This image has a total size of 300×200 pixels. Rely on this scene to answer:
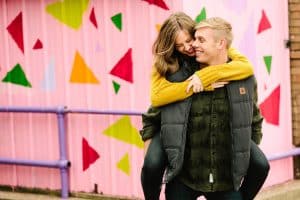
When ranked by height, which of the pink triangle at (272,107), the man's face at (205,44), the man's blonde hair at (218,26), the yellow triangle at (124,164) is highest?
the man's blonde hair at (218,26)

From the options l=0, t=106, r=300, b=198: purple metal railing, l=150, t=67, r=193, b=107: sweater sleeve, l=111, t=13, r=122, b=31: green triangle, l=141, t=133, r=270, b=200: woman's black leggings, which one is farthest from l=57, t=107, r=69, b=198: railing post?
l=150, t=67, r=193, b=107: sweater sleeve

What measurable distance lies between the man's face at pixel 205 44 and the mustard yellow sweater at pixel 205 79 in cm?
6

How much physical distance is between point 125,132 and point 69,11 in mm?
1140

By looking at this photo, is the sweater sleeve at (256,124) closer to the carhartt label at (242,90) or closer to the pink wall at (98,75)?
the carhartt label at (242,90)

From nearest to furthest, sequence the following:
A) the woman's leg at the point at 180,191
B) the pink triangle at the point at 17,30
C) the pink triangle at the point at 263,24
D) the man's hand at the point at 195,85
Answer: the man's hand at the point at 195,85
the woman's leg at the point at 180,191
the pink triangle at the point at 263,24
the pink triangle at the point at 17,30

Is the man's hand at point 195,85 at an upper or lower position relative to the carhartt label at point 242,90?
upper

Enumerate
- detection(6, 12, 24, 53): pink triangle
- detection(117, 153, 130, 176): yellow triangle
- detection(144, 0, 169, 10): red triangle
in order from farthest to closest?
detection(6, 12, 24, 53): pink triangle → detection(117, 153, 130, 176): yellow triangle → detection(144, 0, 169, 10): red triangle

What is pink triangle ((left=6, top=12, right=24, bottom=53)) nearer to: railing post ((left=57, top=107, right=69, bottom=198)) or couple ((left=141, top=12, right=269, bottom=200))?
railing post ((left=57, top=107, right=69, bottom=198))

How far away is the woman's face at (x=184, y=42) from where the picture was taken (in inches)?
134

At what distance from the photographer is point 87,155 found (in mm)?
5934

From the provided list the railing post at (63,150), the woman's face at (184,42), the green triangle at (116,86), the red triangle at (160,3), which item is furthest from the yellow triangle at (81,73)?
the woman's face at (184,42)

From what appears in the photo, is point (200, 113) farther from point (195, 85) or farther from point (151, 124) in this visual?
point (151, 124)

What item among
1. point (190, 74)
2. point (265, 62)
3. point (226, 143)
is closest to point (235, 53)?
point (190, 74)

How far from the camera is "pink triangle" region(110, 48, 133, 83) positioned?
5.62 metres
